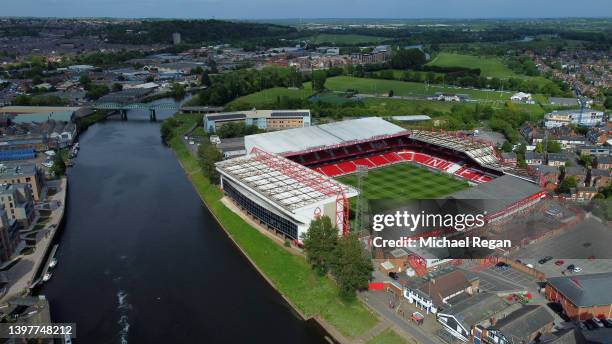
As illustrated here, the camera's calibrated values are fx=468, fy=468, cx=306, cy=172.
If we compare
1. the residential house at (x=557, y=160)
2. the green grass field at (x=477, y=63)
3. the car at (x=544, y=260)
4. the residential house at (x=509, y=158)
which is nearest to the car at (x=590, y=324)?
the car at (x=544, y=260)

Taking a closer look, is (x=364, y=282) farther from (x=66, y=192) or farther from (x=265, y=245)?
(x=66, y=192)

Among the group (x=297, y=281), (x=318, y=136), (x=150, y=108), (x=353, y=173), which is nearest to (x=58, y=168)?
(x=318, y=136)

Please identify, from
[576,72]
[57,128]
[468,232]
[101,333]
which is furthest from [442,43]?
[101,333]

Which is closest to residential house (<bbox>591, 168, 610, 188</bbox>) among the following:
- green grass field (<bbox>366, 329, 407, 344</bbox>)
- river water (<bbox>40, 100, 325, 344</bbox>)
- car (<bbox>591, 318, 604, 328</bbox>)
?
car (<bbox>591, 318, 604, 328</bbox>)

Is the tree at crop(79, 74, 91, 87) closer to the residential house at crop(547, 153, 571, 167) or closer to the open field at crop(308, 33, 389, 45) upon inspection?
the residential house at crop(547, 153, 571, 167)

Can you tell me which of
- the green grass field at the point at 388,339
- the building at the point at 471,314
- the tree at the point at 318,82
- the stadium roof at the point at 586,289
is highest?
the tree at the point at 318,82

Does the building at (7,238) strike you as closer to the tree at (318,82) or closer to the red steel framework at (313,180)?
the red steel framework at (313,180)
